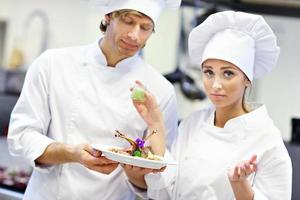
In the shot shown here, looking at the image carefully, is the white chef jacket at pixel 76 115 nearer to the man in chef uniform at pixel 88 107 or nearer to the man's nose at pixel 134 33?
the man in chef uniform at pixel 88 107

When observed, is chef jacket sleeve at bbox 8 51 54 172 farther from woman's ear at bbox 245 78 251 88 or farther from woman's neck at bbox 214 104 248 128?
woman's ear at bbox 245 78 251 88

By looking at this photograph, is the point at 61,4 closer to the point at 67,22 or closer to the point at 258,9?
the point at 67,22

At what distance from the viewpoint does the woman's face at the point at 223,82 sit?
142 cm

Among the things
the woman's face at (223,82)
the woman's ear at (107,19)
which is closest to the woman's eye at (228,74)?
the woman's face at (223,82)

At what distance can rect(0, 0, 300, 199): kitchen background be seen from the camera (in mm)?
3334

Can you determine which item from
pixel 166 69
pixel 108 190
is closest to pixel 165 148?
pixel 108 190

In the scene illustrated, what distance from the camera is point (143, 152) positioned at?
4.62 ft

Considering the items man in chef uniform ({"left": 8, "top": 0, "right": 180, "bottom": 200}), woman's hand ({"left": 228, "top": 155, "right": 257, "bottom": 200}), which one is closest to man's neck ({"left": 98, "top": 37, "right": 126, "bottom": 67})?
man in chef uniform ({"left": 8, "top": 0, "right": 180, "bottom": 200})

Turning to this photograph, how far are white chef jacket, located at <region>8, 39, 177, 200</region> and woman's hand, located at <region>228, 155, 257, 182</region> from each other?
42cm

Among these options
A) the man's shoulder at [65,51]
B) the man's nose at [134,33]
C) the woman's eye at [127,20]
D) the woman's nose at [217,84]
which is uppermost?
the woman's eye at [127,20]

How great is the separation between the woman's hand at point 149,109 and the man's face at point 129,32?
147 millimetres

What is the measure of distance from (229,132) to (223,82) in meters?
0.16

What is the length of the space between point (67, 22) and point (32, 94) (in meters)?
3.40

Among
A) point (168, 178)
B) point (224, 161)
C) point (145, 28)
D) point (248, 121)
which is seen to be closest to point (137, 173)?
point (168, 178)
